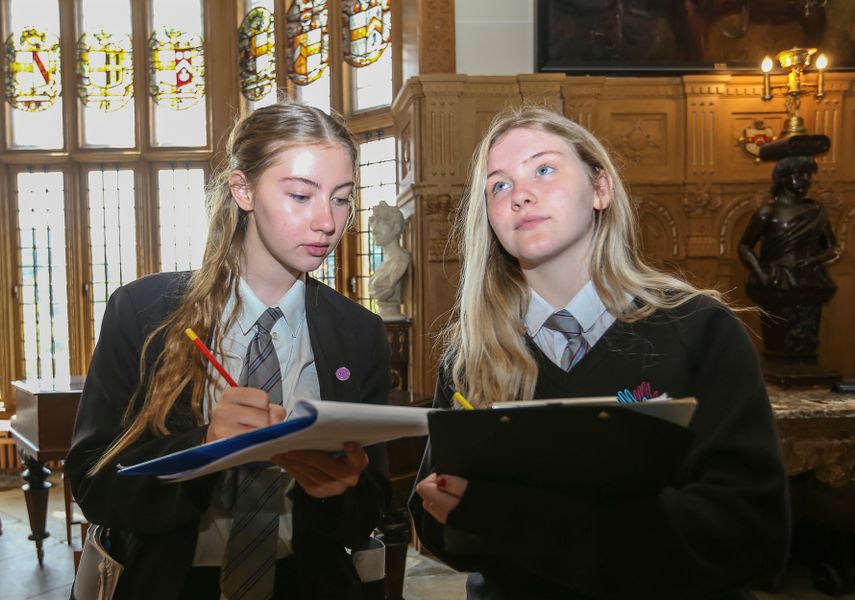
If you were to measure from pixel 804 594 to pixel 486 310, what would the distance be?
10.9 feet

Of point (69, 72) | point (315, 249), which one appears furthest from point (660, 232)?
point (69, 72)

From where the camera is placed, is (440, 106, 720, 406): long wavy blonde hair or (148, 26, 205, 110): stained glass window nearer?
(440, 106, 720, 406): long wavy blonde hair

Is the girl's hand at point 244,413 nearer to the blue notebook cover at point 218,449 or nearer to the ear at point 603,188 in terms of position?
the blue notebook cover at point 218,449

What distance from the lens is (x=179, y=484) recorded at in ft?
4.68

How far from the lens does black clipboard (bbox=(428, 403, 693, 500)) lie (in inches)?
40.4

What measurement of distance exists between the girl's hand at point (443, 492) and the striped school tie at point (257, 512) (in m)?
0.36

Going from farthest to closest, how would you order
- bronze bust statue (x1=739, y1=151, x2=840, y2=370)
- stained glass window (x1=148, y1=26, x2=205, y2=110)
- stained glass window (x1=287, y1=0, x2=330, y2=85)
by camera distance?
stained glass window (x1=148, y1=26, x2=205, y2=110), stained glass window (x1=287, y1=0, x2=330, y2=85), bronze bust statue (x1=739, y1=151, x2=840, y2=370)

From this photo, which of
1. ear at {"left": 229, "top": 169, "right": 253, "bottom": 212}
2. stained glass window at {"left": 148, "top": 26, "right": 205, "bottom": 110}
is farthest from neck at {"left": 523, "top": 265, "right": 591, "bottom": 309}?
stained glass window at {"left": 148, "top": 26, "right": 205, "bottom": 110}

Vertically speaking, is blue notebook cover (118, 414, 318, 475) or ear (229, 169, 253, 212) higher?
ear (229, 169, 253, 212)

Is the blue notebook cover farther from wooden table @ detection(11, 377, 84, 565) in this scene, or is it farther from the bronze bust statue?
the bronze bust statue

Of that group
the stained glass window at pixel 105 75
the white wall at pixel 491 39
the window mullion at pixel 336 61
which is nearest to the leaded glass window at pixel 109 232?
the stained glass window at pixel 105 75

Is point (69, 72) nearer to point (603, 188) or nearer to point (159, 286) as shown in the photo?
point (159, 286)

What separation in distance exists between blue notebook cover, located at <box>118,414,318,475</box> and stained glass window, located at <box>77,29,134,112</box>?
9155 millimetres

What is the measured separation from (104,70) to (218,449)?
946 centimetres
